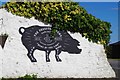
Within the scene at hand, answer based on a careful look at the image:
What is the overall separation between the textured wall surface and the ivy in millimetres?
218

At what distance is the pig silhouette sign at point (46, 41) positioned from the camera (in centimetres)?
1400

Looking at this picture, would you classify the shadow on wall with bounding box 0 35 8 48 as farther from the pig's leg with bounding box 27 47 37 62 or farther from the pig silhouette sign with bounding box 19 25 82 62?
the pig's leg with bounding box 27 47 37 62

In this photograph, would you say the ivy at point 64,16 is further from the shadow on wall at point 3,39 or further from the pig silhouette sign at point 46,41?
the shadow on wall at point 3,39

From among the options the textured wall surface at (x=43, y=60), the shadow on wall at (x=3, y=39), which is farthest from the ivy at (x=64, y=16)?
the shadow on wall at (x=3, y=39)

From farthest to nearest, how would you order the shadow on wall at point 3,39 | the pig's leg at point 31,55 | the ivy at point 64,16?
the ivy at point 64,16, the pig's leg at point 31,55, the shadow on wall at point 3,39

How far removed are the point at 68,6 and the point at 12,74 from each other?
10.9 ft

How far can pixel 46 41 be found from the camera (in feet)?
46.6

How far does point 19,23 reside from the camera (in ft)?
46.1

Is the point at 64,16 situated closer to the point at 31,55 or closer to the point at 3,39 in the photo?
the point at 31,55

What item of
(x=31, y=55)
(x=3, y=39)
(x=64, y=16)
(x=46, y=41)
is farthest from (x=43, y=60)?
(x=64, y=16)

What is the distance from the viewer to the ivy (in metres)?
14.1

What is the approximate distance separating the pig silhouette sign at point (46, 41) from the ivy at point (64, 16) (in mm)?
278

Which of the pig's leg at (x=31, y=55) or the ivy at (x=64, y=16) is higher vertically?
the ivy at (x=64, y=16)

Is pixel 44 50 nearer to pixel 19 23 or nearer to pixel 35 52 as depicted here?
pixel 35 52
